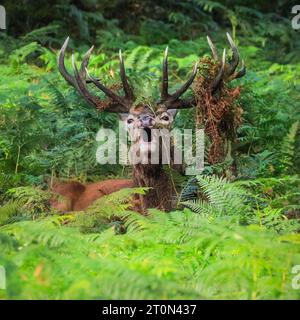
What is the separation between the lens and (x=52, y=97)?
11117 mm

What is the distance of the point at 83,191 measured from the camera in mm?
9570

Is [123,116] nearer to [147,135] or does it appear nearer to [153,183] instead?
[147,135]

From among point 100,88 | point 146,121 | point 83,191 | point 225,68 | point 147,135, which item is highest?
point 225,68

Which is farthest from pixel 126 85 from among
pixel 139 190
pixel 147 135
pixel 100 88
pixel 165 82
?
pixel 139 190

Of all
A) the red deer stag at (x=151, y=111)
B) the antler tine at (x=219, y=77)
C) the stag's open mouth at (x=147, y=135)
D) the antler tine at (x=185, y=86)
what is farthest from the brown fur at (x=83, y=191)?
the antler tine at (x=219, y=77)

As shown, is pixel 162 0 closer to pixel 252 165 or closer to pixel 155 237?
pixel 252 165

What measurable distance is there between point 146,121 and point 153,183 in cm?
65

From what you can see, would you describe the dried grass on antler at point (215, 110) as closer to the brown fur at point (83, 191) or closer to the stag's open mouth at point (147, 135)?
the stag's open mouth at point (147, 135)

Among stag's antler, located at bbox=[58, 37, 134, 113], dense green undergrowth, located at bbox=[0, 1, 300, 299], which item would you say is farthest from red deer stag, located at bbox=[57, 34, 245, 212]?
dense green undergrowth, located at bbox=[0, 1, 300, 299]

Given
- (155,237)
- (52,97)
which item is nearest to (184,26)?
(52,97)

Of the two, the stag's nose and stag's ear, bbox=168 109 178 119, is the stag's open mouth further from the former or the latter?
stag's ear, bbox=168 109 178 119

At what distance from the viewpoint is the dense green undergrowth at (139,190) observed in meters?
4.98

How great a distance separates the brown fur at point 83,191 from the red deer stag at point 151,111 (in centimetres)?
4
